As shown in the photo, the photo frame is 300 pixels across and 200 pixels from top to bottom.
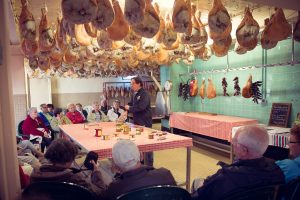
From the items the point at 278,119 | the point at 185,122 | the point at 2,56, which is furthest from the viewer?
the point at 185,122

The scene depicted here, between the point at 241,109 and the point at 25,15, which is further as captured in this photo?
the point at 241,109

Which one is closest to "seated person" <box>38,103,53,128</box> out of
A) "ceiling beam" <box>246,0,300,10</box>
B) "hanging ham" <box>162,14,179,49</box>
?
"hanging ham" <box>162,14,179,49</box>

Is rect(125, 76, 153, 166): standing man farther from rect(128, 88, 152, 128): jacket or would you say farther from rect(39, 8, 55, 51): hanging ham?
rect(39, 8, 55, 51): hanging ham

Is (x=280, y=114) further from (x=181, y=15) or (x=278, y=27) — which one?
(x=181, y=15)

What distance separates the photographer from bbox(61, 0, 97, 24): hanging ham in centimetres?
192

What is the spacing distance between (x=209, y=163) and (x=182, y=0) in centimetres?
389

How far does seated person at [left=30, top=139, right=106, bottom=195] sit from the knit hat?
35cm

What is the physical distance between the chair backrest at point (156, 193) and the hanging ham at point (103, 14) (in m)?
1.40

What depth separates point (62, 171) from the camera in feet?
6.70

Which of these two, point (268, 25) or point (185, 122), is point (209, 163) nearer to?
point (185, 122)

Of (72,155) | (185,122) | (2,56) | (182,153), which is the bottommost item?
(182,153)

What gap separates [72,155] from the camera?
2229 mm

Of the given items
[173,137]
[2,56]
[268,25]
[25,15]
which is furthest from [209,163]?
[2,56]

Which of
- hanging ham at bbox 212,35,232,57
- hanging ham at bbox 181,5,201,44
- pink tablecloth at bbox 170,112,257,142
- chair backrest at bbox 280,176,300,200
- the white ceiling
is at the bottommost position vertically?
pink tablecloth at bbox 170,112,257,142
